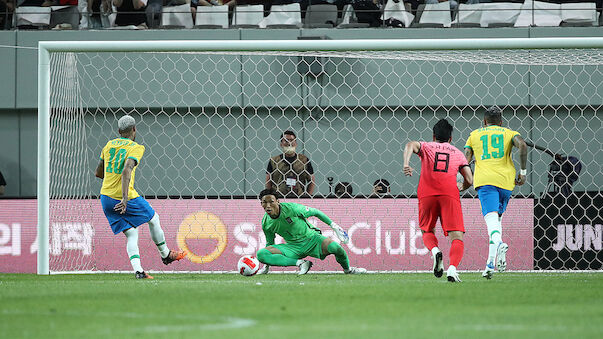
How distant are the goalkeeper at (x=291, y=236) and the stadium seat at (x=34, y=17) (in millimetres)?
8150

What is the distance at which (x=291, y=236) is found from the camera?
34.7ft

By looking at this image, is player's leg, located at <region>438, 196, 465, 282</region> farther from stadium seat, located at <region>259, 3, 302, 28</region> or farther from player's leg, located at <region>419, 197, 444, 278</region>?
stadium seat, located at <region>259, 3, 302, 28</region>

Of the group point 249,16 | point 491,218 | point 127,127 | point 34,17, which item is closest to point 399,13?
point 249,16

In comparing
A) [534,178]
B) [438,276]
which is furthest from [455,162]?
[534,178]

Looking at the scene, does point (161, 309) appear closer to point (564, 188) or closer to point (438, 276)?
point (438, 276)

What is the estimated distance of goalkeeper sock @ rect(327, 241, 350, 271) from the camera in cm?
1052

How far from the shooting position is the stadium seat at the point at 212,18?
16641 millimetres

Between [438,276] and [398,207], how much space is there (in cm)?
291

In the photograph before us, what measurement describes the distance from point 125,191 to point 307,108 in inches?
255

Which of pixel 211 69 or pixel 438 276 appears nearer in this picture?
pixel 438 276

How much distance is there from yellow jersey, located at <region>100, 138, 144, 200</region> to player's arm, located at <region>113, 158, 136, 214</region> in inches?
3.5

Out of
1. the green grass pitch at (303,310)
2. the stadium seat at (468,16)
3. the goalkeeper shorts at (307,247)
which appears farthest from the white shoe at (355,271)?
the stadium seat at (468,16)

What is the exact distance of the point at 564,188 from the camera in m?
12.8

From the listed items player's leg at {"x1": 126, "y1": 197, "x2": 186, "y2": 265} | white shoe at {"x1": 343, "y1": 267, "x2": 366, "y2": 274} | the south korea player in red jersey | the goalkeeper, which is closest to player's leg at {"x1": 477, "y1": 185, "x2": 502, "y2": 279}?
the south korea player in red jersey
